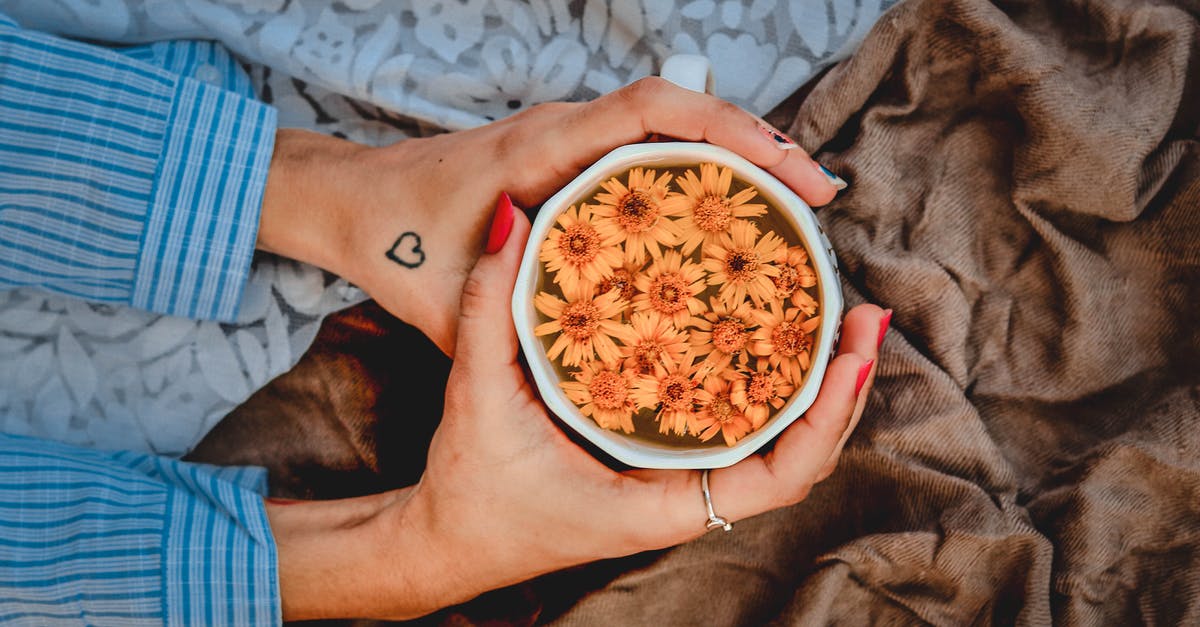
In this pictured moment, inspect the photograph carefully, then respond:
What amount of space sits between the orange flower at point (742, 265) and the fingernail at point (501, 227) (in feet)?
0.55

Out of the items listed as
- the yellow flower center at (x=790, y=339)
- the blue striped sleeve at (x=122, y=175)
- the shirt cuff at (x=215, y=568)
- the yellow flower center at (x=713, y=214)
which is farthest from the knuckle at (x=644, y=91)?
the shirt cuff at (x=215, y=568)

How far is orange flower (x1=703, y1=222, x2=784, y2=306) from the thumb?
159 mm

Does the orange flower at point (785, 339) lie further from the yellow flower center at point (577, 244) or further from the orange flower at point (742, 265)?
the yellow flower center at point (577, 244)

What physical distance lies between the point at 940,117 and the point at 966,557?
16.9 inches

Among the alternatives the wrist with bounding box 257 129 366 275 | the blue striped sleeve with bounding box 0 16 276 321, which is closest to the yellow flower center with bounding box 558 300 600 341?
the wrist with bounding box 257 129 366 275

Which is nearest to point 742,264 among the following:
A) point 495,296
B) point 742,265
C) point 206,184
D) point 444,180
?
point 742,265

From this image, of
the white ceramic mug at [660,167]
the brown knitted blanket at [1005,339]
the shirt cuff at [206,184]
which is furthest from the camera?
the shirt cuff at [206,184]

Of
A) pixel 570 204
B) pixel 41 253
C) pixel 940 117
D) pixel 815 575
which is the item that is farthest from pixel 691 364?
pixel 41 253

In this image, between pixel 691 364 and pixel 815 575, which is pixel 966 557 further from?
pixel 691 364

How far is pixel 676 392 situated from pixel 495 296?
0.17 meters

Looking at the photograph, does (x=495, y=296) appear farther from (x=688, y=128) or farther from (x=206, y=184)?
(x=206, y=184)

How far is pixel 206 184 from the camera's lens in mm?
860

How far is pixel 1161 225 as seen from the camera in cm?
78

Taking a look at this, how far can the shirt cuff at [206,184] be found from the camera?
86 cm
